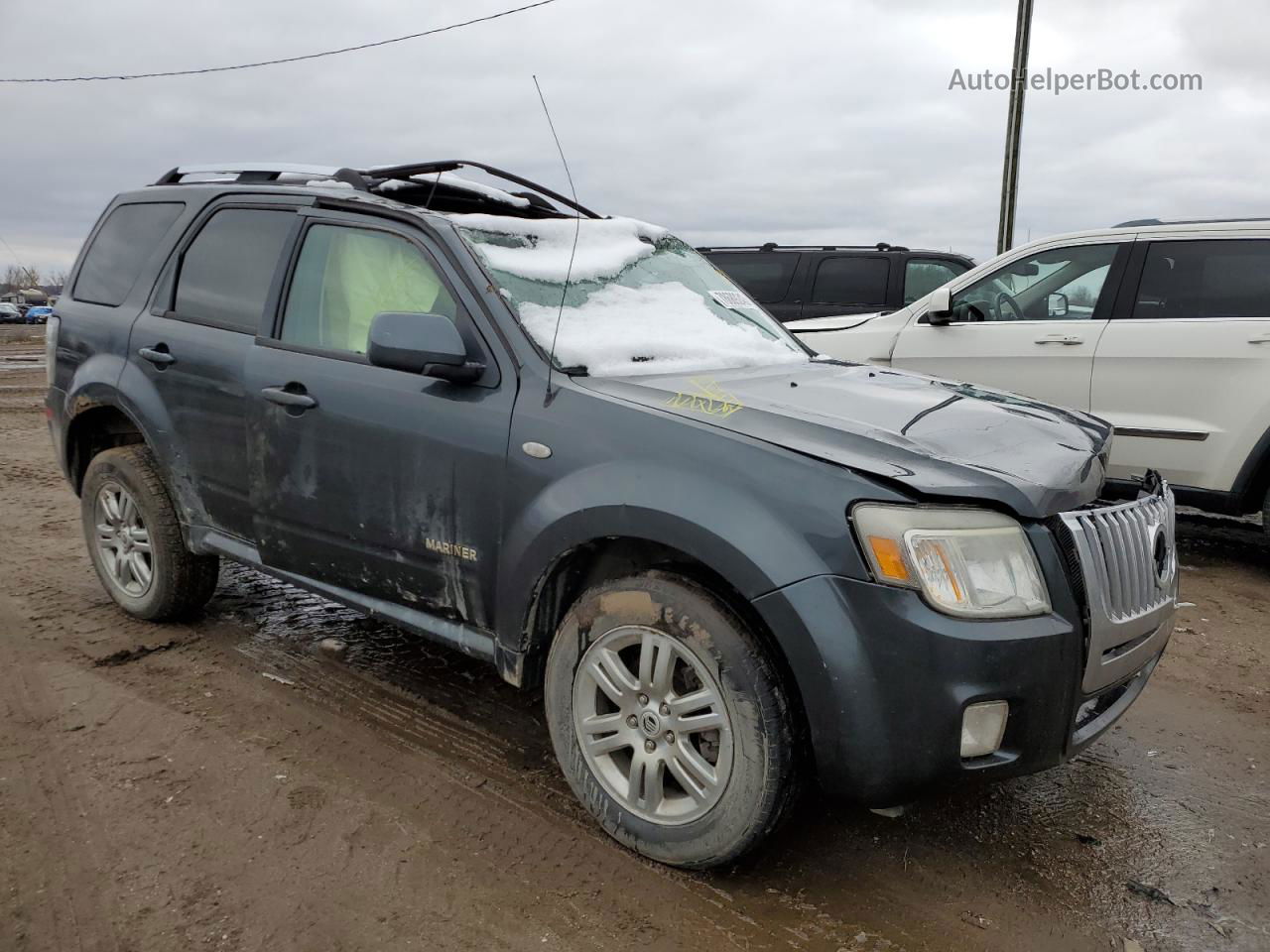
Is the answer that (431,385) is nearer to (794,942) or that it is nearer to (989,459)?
(989,459)

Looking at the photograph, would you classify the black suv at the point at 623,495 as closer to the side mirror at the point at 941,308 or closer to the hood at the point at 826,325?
the side mirror at the point at 941,308

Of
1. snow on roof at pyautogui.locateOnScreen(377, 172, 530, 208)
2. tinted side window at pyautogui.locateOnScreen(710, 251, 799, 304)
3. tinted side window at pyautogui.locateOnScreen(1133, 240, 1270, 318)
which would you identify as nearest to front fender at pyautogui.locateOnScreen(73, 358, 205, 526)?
snow on roof at pyautogui.locateOnScreen(377, 172, 530, 208)

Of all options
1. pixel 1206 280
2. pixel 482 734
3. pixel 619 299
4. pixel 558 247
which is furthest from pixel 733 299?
pixel 1206 280

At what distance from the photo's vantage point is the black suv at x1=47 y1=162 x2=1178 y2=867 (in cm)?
231

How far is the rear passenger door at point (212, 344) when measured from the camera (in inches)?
143

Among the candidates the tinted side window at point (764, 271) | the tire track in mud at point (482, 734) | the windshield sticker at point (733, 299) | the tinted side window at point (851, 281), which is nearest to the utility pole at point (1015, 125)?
the tinted side window at point (851, 281)

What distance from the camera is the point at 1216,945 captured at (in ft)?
7.89

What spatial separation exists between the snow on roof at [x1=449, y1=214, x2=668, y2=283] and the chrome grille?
1.77 meters

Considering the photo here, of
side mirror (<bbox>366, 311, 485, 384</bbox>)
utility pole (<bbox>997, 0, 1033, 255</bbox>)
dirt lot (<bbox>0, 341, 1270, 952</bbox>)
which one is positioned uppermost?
utility pole (<bbox>997, 0, 1033, 255</bbox>)

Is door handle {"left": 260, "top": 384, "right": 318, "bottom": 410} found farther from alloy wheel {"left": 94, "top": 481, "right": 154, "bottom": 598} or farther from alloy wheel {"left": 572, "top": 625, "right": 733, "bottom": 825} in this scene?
alloy wheel {"left": 572, "top": 625, "right": 733, "bottom": 825}

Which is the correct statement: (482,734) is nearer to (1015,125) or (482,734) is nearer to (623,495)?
(623,495)


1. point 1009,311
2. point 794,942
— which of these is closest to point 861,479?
point 794,942

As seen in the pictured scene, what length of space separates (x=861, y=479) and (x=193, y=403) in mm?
2657

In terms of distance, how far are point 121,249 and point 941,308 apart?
4697mm
